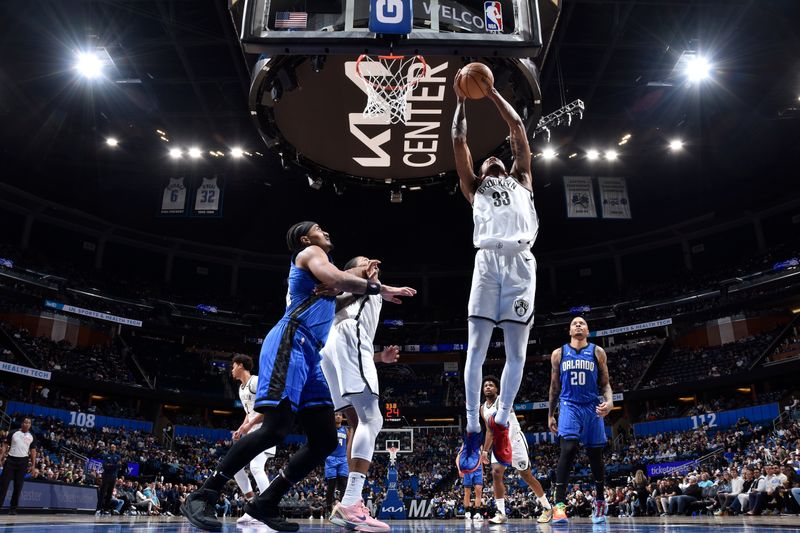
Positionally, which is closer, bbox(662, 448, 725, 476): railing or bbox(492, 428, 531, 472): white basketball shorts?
bbox(492, 428, 531, 472): white basketball shorts

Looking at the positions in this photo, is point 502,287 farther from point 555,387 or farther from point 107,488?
point 107,488

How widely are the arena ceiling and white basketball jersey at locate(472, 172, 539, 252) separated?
7239mm

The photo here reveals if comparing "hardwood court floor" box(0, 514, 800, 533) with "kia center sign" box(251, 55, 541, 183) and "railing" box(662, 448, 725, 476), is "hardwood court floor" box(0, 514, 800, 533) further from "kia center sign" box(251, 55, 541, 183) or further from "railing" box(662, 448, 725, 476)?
"railing" box(662, 448, 725, 476)

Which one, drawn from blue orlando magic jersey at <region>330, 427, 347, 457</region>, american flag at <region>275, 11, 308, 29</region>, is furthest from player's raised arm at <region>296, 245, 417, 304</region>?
blue orlando magic jersey at <region>330, 427, 347, 457</region>

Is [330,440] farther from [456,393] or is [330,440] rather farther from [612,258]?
[612,258]

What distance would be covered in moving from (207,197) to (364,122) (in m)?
13.6

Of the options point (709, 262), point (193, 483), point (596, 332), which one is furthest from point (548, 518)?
point (709, 262)

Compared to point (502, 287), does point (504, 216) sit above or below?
above

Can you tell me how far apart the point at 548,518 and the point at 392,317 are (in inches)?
1235

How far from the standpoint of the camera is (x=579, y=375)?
20.7 ft

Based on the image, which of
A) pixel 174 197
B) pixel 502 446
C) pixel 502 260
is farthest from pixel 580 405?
pixel 174 197

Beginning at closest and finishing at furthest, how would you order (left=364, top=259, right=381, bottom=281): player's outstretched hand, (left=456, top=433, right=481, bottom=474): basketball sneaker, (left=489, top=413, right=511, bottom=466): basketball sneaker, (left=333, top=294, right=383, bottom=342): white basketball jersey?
(left=364, top=259, right=381, bottom=281): player's outstretched hand
(left=456, top=433, right=481, bottom=474): basketball sneaker
(left=333, top=294, right=383, bottom=342): white basketball jersey
(left=489, top=413, right=511, bottom=466): basketball sneaker

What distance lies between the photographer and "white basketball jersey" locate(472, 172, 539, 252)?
4605 mm

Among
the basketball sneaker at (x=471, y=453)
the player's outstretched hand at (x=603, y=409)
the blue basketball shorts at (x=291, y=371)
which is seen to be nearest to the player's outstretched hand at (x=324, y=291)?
the blue basketball shorts at (x=291, y=371)
